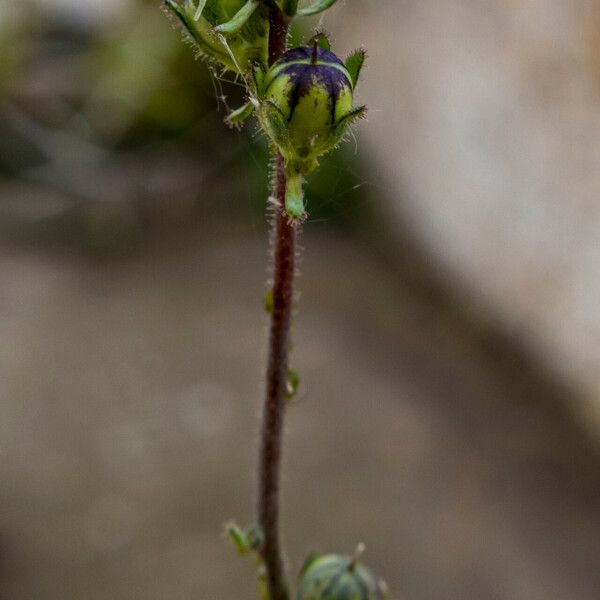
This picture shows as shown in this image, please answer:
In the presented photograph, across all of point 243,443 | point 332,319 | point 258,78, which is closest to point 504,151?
point 332,319

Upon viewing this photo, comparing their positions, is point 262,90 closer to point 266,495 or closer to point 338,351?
point 266,495

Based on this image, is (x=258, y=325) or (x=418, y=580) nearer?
(x=418, y=580)

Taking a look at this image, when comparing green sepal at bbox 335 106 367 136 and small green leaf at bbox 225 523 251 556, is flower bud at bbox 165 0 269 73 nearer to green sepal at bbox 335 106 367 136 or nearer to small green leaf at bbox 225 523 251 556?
green sepal at bbox 335 106 367 136

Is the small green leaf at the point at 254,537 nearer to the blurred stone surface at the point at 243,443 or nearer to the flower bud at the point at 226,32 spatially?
the flower bud at the point at 226,32

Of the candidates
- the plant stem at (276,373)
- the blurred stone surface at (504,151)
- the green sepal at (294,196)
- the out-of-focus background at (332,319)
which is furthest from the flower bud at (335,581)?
the blurred stone surface at (504,151)

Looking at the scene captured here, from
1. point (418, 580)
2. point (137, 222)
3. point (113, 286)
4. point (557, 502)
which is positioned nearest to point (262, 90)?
point (418, 580)

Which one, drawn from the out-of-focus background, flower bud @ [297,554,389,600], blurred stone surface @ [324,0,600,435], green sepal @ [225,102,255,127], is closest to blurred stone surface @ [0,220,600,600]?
the out-of-focus background
